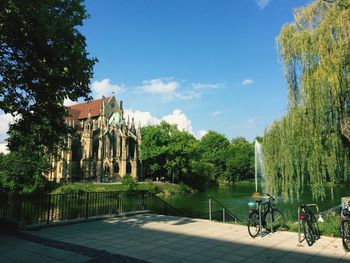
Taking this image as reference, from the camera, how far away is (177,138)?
63188 mm

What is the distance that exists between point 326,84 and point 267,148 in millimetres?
4532

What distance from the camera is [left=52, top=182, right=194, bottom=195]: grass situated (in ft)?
155

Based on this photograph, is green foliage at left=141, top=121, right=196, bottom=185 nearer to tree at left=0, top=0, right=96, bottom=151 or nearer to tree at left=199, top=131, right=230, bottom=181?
tree at left=199, top=131, right=230, bottom=181

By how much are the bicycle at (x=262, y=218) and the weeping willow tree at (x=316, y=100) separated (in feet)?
15.0

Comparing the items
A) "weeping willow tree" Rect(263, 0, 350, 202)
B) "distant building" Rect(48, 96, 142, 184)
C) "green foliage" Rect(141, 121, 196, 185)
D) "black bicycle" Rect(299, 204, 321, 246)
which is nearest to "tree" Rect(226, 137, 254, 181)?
"green foliage" Rect(141, 121, 196, 185)

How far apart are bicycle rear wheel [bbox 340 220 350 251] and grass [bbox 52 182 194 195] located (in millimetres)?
40401

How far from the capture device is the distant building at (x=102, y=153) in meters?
64.1

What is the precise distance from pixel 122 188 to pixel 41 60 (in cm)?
Answer: 4091

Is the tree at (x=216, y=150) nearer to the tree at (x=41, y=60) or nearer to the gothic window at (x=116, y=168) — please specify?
the gothic window at (x=116, y=168)

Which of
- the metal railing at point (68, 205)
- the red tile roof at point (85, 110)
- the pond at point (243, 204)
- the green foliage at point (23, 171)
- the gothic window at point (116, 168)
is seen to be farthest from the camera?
the red tile roof at point (85, 110)

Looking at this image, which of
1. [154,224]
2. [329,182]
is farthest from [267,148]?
[154,224]

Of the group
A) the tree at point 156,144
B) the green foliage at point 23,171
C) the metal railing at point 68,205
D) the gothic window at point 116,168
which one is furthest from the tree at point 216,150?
the metal railing at point 68,205

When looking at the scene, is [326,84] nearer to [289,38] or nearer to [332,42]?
[332,42]

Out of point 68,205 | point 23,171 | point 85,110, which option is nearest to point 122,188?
point 23,171
